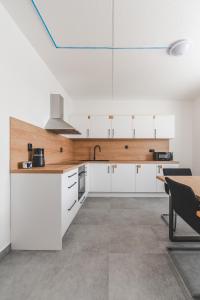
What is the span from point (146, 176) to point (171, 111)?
1984 mm

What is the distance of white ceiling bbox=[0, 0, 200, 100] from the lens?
1.69 m

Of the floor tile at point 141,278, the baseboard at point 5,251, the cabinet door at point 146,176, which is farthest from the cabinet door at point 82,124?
the floor tile at point 141,278

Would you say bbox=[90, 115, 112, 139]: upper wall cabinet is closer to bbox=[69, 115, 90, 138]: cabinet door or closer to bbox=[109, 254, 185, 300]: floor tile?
bbox=[69, 115, 90, 138]: cabinet door

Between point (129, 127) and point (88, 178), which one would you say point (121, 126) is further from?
point (88, 178)

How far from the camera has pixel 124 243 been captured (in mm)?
2061

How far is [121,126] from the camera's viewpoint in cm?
437

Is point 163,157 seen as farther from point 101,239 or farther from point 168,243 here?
point 101,239

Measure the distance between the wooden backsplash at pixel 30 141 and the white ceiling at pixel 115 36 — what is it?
1.11 metres

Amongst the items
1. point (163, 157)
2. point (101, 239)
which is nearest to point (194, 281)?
point (101, 239)

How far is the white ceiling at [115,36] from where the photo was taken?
5.54 feet

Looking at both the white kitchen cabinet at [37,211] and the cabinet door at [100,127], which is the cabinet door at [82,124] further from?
the white kitchen cabinet at [37,211]

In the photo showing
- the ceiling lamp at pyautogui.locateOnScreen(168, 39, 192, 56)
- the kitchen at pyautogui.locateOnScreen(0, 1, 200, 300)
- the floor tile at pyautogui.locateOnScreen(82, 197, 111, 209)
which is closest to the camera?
the kitchen at pyautogui.locateOnScreen(0, 1, 200, 300)

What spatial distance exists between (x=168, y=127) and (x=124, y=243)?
10.5ft

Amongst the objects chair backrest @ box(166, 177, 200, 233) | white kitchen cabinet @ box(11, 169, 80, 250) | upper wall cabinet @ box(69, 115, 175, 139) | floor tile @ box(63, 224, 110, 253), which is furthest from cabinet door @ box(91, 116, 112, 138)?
chair backrest @ box(166, 177, 200, 233)
